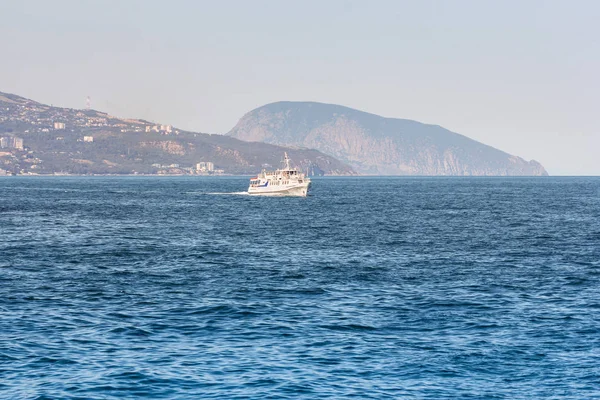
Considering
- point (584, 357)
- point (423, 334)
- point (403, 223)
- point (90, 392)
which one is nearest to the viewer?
point (90, 392)

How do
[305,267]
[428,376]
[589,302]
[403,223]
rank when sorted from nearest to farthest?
[428,376], [589,302], [305,267], [403,223]

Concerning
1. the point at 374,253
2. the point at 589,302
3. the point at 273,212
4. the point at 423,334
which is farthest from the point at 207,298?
the point at 273,212

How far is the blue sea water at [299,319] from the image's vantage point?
2941cm

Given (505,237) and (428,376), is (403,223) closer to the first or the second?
(505,237)

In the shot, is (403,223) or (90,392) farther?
(403,223)

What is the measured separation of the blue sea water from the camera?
96.5 ft

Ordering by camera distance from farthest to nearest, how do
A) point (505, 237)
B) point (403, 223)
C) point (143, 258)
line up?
point (403, 223) < point (505, 237) < point (143, 258)

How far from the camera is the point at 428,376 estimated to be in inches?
1187

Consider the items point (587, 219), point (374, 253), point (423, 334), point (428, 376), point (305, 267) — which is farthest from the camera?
point (587, 219)

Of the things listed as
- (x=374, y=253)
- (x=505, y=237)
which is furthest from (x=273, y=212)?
(x=374, y=253)

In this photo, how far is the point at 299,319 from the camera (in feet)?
131

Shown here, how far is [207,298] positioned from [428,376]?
721 inches

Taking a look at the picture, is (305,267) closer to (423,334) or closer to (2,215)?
(423,334)

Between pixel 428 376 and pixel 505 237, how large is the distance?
60255 mm
